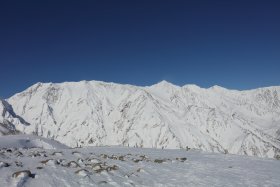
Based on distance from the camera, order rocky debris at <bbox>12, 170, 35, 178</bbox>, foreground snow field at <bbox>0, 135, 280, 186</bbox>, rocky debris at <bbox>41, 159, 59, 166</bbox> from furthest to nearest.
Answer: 1. rocky debris at <bbox>41, 159, 59, 166</bbox>
2. foreground snow field at <bbox>0, 135, 280, 186</bbox>
3. rocky debris at <bbox>12, 170, 35, 178</bbox>

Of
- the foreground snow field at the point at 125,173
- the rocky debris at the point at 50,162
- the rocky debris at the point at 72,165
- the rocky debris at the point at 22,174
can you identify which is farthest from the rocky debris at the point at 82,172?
the rocky debris at the point at 22,174

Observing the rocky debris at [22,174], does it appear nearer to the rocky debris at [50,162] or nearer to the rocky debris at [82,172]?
the rocky debris at [82,172]

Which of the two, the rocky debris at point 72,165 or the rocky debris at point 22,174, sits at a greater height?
the rocky debris at point 72,165

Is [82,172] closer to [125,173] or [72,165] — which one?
[72,165]

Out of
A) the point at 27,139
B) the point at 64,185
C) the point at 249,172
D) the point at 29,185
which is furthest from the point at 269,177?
the point at 27,139

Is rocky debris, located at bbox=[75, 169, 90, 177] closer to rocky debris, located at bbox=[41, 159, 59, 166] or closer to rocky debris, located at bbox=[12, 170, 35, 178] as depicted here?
rocky debris, located at bbox=[41, 159, 59, 166]

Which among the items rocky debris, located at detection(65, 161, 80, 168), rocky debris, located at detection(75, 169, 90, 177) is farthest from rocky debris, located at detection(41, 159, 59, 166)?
rocky debris, located at detection(75, 169, 90, 177)

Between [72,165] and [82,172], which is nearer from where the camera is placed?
[82,172]

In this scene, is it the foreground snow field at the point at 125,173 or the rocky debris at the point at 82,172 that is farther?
the rocky debris at the point at 82,172

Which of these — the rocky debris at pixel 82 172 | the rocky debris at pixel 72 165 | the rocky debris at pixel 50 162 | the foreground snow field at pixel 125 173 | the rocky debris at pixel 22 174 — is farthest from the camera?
the rocky debris at pixel 72 165

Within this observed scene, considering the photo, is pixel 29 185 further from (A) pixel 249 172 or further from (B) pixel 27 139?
(B) pixel 27 139

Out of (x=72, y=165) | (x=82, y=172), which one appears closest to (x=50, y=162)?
(x=72, y=165)

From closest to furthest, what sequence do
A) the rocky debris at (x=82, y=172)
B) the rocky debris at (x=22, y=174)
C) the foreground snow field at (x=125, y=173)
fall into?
the rocky debris at (x=22, y=174), the foreground snow field at (x=125, y=173), the rocky debris at (x=82, y=172)

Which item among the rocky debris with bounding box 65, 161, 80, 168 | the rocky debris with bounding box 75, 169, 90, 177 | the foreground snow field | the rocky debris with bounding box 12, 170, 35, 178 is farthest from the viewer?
the rocky debris with bounding box 65, 161, 80, 168
